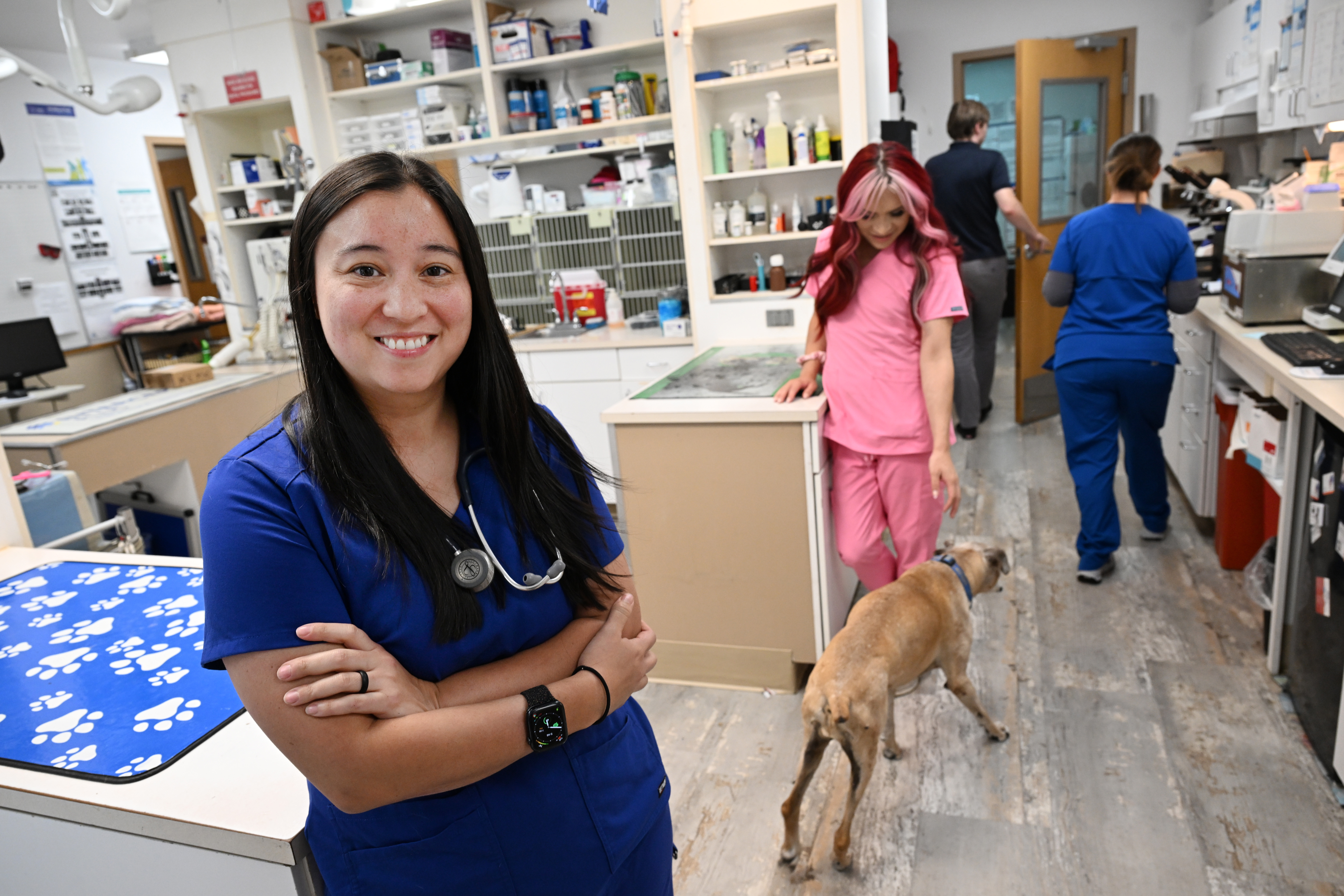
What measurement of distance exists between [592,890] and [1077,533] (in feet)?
10.1

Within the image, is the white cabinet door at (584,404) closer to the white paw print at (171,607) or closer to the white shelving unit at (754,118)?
the white shelving unit at (754,118)

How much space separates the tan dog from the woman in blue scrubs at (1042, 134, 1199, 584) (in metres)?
1.02


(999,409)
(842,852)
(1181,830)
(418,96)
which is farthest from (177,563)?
(999,409)

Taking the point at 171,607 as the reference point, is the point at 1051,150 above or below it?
above

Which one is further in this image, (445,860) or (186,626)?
(186,626)

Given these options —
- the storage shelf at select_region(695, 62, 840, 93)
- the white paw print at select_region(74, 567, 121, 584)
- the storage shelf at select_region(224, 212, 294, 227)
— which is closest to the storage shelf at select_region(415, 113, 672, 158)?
the storage shelf at select_region(695, 62, 840, 93)

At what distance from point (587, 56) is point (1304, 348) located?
297 centimetres

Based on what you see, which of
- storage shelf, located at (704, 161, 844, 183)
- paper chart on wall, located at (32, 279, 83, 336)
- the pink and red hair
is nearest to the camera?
the pink and red hair

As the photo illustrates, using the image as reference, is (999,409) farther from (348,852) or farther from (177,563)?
(348,852)

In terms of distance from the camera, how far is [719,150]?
3.59 m

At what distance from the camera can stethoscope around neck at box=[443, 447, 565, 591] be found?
931 millimetres

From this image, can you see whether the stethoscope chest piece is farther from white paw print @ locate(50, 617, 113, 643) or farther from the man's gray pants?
the man's gray pants

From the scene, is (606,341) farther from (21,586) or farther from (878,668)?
(21,586)

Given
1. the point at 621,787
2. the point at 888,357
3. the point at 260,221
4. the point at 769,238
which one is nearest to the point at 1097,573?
the point at 888,357
